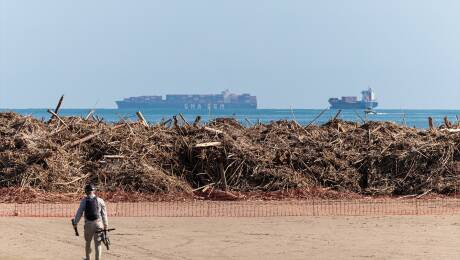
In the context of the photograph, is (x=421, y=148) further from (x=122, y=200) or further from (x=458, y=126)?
(x=122, y=200)

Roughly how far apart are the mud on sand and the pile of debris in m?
5.68

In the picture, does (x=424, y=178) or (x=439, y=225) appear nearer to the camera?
(x=439, y=225)

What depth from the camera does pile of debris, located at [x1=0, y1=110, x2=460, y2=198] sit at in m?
25.2

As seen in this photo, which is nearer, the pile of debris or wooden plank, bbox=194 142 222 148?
the pile of debris

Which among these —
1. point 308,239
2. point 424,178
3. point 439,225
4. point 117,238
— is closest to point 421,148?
point 424,178

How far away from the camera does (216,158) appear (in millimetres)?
26375

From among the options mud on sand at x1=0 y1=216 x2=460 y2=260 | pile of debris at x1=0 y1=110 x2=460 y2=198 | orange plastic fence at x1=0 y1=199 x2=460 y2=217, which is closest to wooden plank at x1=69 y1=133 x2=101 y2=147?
pile of debris at x1=0 y1=110 x2=460 y2=198

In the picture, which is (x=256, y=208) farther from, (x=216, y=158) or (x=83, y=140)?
(x=83, y=140)

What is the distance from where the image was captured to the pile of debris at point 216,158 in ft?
82.8

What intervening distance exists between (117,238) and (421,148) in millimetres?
13821

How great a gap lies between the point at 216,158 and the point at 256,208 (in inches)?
161

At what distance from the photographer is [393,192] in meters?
25.9

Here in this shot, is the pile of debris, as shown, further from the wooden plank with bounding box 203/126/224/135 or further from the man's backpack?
the man's backpack

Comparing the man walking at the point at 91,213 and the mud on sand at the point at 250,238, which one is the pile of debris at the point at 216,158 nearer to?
the mud on sand at the point at 250,238
